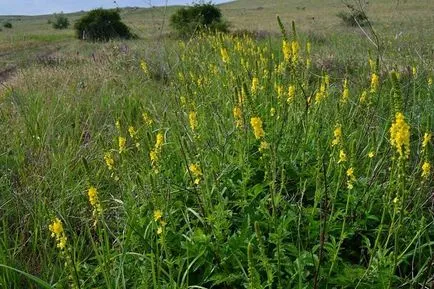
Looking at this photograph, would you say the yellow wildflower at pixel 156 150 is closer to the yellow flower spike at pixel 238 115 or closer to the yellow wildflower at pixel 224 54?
the yellow flower spike at pixel 238 115

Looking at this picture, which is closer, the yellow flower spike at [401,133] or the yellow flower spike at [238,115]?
the yellow flower spike at [401,133]

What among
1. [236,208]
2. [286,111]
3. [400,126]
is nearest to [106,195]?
[236,208]

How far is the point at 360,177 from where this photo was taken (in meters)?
2.50

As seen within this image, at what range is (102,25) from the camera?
21.1 m

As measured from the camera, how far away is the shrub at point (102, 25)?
20156 mm

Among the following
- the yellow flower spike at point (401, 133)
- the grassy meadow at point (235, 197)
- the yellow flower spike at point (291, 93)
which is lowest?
the grassy meadow at point (235, 197)

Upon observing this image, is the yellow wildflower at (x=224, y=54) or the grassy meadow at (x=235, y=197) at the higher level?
the yellow wildflower at (x=224, y=54)

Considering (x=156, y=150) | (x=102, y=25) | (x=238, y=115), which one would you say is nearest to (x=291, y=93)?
(x=238, y=115)

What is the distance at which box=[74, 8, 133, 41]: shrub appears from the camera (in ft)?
66.1

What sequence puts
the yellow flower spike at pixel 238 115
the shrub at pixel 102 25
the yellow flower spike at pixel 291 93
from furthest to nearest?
1. the shrub at pixel 102 25
2. the yellow flower spike at pixel 291 93
3. the yellow flower spike at pixel 238 115

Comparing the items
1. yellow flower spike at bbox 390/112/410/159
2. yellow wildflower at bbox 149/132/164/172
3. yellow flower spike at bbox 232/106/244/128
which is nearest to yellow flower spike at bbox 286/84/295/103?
yellow flower spike at bbox 232/106/244/128

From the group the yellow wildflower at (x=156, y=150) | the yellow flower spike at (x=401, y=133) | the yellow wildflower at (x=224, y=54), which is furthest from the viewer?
the yellow wildflower at (x=224, y=54)

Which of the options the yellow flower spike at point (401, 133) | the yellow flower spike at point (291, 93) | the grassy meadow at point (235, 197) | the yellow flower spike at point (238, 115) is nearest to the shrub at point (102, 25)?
the grassy meadow at point (235, 197)

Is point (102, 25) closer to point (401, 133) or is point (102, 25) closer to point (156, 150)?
point (156, 150)
